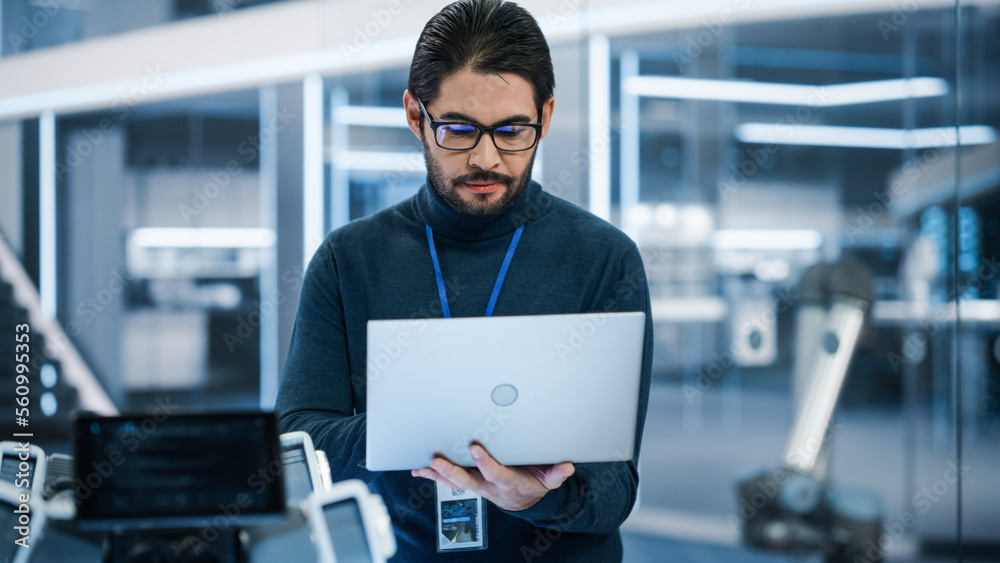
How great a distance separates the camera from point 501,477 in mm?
1054

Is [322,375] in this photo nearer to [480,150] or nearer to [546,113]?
[480,150]

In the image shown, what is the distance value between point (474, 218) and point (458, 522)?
1.78ft

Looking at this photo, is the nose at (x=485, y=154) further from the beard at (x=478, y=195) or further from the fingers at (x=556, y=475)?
the fingers at (x=556, y=475)

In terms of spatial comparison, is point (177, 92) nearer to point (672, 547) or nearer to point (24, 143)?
point (24, 143)

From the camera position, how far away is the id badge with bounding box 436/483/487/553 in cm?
133

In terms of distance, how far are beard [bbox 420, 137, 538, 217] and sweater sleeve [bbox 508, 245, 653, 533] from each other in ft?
0.75

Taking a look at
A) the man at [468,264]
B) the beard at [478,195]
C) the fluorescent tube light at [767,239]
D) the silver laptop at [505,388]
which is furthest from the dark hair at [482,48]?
the fluorescent tube light at [767,239]

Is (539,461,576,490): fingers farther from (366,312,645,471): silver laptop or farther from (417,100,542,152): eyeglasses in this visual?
(417,100,542,152): eyeglasses

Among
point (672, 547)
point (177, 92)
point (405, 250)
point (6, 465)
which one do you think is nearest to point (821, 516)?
point (672, 547)

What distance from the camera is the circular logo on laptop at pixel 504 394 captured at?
103 centimetres

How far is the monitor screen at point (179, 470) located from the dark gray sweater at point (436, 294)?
522 mm

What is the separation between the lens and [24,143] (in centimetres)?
612

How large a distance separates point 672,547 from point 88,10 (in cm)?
603

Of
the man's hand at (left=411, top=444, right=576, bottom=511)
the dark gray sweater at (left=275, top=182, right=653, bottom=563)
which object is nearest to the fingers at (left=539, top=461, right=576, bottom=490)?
the man's hand at (left=411, top=444, right=576, bottom=511)
